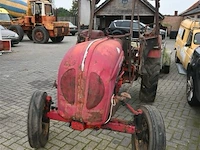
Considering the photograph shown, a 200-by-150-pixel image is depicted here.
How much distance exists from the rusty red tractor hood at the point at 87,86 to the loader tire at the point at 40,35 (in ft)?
43.0

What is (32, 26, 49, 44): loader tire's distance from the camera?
49.2ft

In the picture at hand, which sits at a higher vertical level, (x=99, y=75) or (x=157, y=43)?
(x=157, y=43)

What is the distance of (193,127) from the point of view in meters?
3.90

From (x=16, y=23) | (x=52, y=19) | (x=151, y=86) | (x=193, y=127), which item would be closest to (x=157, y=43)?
(x=151, y=86)

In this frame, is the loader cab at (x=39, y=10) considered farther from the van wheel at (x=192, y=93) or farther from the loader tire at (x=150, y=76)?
the van wheel at (x=192, y=93)

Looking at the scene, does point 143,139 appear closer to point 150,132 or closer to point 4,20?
point 150,132

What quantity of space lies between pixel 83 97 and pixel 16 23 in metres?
15.6

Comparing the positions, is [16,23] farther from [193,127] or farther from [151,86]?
[193,127]

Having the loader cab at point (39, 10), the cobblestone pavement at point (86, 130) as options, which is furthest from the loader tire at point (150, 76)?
the loader cab at point (39, 10)

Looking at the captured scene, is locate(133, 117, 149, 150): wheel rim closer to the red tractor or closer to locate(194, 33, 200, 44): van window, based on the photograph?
the red tractor

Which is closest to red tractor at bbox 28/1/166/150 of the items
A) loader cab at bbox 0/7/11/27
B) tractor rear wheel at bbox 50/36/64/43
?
tractor rear wheel at bbox 50/36/64/43

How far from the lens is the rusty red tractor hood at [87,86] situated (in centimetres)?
235

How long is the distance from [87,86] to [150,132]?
85cm

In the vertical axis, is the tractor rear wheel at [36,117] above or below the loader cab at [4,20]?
below
